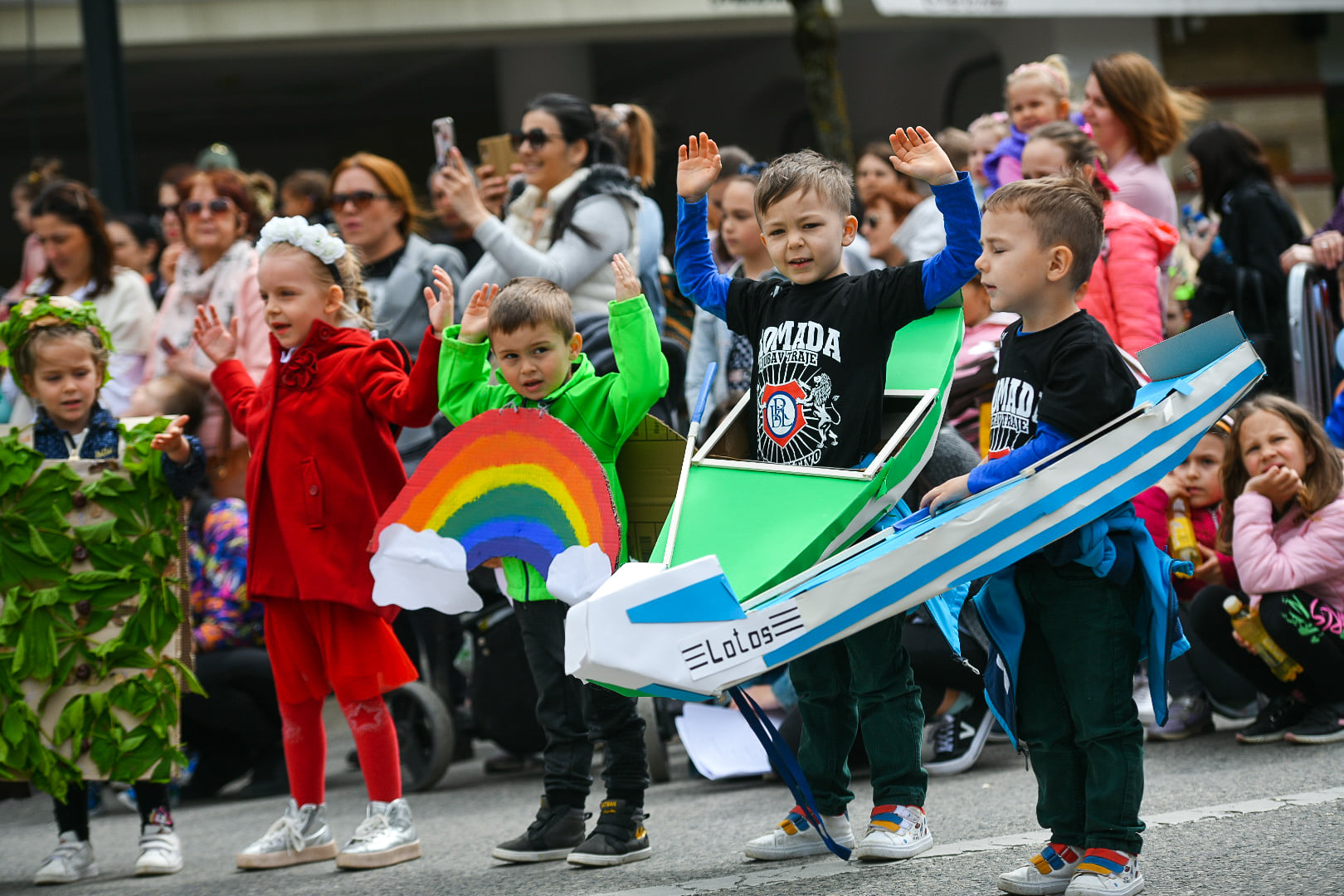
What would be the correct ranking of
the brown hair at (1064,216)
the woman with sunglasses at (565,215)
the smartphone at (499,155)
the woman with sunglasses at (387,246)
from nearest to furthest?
1. the brown hair at (1064,216)
2. the woman with sunglasses at (565,215)
3. the woman with sunglasses at (387,246)
4. the smartphone at (499,155)

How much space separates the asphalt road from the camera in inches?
140

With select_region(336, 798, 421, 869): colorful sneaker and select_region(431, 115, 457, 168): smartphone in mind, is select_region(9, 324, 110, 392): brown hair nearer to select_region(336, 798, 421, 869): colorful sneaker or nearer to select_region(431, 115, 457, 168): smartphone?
select_region(431, 115, 457, 168): smartphone

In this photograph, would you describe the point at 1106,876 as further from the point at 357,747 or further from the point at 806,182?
the point at 357,747

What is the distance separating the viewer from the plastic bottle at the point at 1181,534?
5.51m

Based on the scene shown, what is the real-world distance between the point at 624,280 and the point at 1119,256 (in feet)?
7.50

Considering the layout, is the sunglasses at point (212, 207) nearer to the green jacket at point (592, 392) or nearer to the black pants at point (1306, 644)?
the green jacket at point (592, 392)

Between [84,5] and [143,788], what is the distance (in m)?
4.79

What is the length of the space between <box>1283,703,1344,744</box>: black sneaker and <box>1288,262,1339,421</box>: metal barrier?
1.53 metres

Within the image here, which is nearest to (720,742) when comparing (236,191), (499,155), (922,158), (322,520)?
(322,520)

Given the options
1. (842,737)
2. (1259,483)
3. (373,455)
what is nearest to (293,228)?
(373,455)

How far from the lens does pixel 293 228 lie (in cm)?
484

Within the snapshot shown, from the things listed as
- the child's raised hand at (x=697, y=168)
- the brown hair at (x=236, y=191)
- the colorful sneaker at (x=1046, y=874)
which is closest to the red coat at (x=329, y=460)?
the child's raised hand at (x=697, y=168)

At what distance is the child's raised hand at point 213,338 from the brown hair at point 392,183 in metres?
1.64

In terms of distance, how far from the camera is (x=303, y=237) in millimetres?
4840
